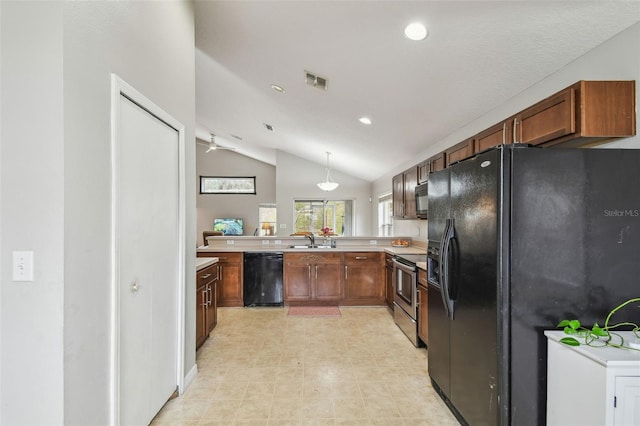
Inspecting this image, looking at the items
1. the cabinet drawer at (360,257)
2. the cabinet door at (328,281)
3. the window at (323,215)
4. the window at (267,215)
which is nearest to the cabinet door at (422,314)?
the cabinet drawer at (360,257)

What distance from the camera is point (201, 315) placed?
313 centimetres

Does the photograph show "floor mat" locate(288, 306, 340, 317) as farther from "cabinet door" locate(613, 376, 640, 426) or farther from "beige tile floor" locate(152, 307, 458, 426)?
"cabinet door" locate(613, 376, 640, 426)

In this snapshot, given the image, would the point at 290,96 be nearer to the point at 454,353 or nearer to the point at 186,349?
the point at 186,349

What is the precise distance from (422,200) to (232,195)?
25.6 ft

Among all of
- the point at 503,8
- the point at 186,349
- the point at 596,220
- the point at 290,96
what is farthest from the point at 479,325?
the point at 290,96

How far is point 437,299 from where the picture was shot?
2332 millimetres

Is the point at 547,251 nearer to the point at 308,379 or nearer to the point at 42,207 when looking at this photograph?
the point at 308,379

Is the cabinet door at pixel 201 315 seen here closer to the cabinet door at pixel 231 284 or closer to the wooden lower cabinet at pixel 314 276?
the cabinet door at pixel 231 284

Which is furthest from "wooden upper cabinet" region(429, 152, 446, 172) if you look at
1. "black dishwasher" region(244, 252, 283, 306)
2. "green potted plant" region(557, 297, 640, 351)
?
"black dishwasher" region(244, 252, 283, 306)

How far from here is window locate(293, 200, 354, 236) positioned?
8.97 m

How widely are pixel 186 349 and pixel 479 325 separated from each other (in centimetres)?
215

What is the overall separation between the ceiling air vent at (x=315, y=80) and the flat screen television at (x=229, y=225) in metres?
7.40

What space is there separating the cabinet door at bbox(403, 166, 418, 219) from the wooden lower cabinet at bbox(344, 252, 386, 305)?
0.77 metres

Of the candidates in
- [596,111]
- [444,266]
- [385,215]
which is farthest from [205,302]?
[385,215]
